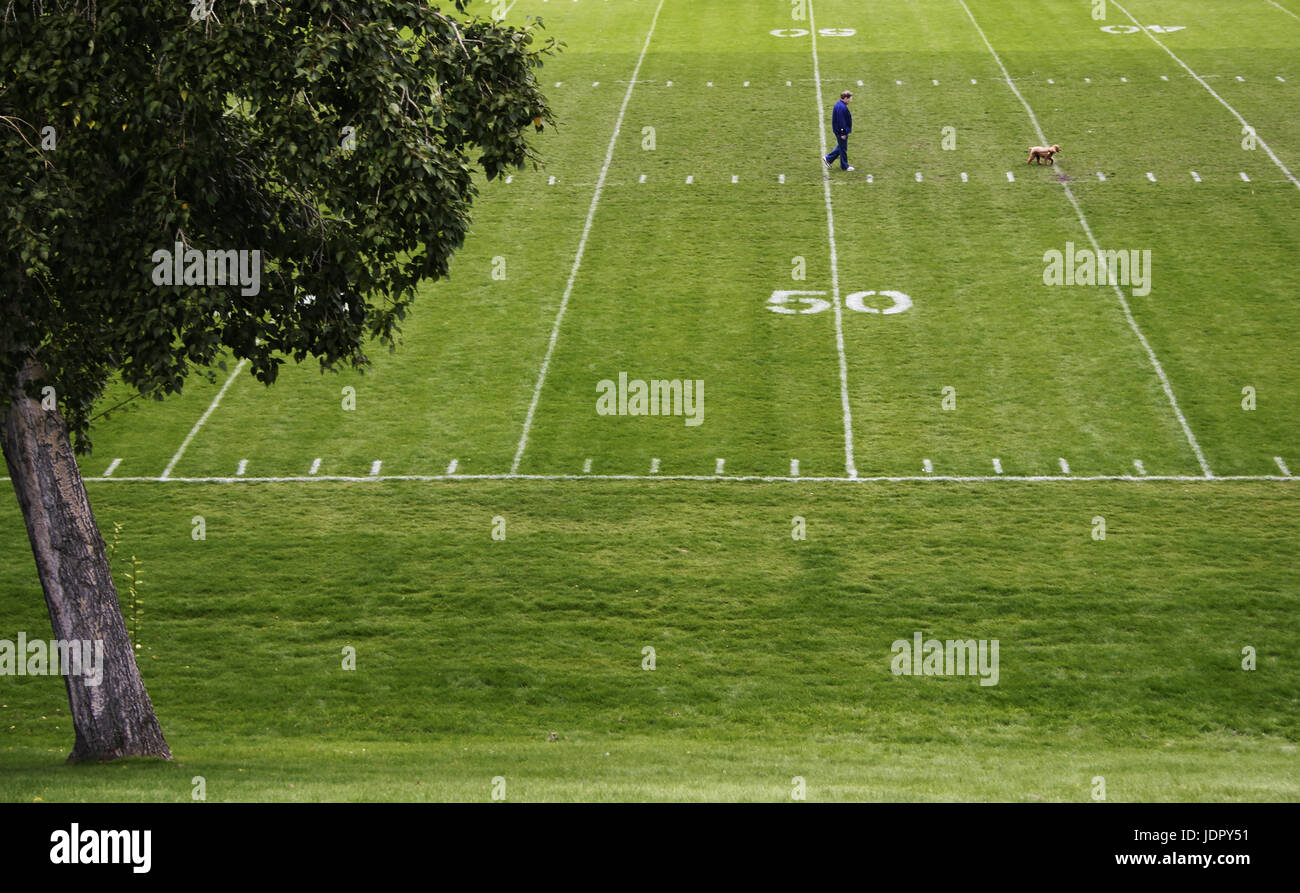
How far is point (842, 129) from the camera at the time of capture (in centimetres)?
4266

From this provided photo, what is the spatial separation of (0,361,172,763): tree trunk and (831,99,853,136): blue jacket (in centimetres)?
3074

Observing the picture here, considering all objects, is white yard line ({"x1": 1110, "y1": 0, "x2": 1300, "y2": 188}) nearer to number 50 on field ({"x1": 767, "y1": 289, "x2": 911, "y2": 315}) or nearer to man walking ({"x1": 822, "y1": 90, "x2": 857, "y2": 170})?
man walking ({"x1": 822, "y1": 90, "x2": 857, "y2": 170})

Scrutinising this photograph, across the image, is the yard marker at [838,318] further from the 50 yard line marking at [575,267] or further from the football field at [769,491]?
the 50 yard line marking at [575,267]

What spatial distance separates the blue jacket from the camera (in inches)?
1651

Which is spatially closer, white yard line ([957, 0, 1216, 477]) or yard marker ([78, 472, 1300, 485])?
yard marker ([78, 472, 1300, 485])

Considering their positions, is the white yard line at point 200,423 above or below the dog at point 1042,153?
below

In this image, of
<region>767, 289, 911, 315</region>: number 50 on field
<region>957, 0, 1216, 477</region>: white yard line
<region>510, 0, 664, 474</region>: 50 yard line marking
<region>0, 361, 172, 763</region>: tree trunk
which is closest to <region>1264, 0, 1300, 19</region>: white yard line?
<region>957, 0, 1216, 477</region>: white yard line

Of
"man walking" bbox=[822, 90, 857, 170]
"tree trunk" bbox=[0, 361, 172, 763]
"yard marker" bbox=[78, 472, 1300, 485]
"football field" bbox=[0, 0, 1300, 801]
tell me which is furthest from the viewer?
"man walking" bbox=[822, 90, 857, 170]

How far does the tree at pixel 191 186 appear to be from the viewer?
43.7 feet

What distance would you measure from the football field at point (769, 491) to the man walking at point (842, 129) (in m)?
0.45

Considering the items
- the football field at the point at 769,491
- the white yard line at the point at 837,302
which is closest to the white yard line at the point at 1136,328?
the football field at the point at 769,491

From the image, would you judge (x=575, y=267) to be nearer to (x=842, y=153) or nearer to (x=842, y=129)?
(x=842, y=129)

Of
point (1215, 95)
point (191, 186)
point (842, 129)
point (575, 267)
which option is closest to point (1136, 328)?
point (842, 129)

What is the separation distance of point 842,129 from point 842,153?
0.92 m
